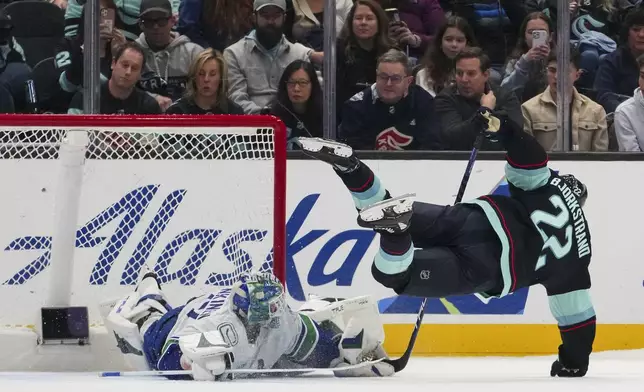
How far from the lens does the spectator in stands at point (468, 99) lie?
5742mm

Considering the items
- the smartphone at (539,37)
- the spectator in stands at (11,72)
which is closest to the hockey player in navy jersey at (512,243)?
the smartphone at (539,37)

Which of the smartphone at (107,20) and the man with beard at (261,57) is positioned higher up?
the smartphone at (107,20)

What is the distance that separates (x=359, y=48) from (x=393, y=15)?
0.24 metres

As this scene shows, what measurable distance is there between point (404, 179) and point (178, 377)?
78.0 inches

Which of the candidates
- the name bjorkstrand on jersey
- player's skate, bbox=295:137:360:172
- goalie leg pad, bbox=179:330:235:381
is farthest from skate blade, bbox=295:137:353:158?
the name bjorkstrand on jersey

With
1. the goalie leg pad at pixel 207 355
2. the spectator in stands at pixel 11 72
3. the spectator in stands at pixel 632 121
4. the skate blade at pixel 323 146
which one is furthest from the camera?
the spectator in stands at pixel 632 121

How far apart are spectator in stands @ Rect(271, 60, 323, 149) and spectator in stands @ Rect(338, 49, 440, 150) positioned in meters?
0.13

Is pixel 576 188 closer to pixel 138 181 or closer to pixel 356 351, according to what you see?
pixel 356 351

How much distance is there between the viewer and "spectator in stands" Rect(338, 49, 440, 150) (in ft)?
18.7

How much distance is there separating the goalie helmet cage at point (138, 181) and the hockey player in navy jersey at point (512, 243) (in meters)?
0.40

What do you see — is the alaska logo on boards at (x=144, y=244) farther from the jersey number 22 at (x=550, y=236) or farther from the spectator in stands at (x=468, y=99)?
the spectator in stands at (x=468, y=99)

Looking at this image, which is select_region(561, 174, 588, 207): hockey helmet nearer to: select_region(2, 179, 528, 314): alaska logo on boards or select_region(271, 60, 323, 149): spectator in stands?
select_region(2, 179, 528, 314): alaska logo on boards

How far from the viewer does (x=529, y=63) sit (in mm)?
5770

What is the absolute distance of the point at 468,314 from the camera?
5684 millimetres
